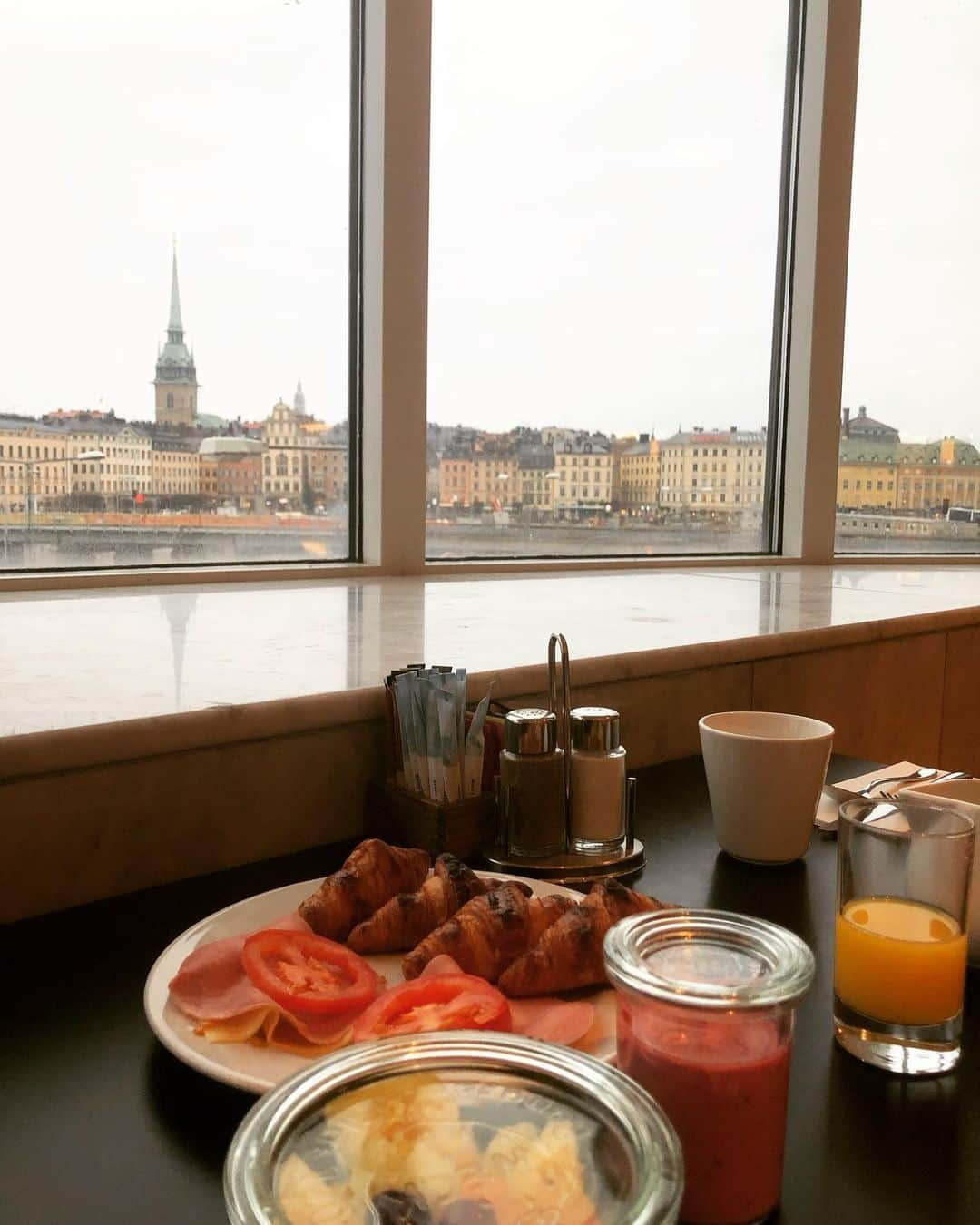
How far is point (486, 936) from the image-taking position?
65 centimetres

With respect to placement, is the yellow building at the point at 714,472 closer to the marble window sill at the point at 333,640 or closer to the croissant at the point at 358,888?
Result: the marble window sill at the point at 333,640

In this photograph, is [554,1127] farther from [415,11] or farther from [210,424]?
[415,11]

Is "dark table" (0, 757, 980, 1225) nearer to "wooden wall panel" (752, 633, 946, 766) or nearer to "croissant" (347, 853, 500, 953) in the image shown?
"croissant" (347, 853, 500, 953)

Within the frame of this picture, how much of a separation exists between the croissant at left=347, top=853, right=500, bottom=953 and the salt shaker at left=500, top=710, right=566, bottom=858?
137 millimetres

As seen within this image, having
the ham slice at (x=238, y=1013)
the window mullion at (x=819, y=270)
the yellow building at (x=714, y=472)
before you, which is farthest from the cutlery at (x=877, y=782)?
the window mullion at (x=819, y=270)

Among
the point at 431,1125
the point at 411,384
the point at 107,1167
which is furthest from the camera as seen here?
the point at 411,384

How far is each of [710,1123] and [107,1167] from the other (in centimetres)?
28

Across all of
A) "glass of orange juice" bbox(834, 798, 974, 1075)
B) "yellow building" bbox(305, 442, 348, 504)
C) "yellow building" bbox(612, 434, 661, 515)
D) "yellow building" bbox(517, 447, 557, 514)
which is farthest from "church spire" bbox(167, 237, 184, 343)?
"glass of orange juice" bbox(834, 798, 974, 1075)

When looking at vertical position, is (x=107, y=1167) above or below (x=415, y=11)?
below

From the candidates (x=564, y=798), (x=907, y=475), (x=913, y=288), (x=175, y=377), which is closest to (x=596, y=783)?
(x=564, y=798)

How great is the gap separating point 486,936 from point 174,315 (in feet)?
5.04

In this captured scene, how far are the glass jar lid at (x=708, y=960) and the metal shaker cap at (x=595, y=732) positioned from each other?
0.37 meters

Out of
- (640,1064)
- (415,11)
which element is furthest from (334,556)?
(640,1064)

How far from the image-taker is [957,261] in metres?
3.05
